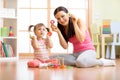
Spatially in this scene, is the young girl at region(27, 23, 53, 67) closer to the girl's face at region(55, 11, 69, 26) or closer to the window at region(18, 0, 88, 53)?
the girl's face at region(55, 11, 69, 26)

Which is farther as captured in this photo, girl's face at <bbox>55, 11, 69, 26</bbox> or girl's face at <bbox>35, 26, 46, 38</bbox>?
girl's face at <bbox>35, 26, 46, 38</bbox>

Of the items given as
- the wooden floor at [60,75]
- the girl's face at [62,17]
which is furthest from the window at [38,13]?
the wooden floor at [60,75]

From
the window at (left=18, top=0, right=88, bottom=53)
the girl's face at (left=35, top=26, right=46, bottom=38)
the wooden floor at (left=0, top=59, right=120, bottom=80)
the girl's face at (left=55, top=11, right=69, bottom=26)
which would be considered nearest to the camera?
the wooden floor at (left=0, top=59, right=120, bottom=80)

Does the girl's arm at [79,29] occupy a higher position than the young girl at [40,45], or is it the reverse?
the girl's arm at [79,29]

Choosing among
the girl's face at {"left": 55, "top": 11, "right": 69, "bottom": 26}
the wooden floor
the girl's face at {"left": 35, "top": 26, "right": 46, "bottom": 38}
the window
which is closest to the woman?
the girl's face at {"left": 55, "top": 11, "right": 69, "bottom": 26}

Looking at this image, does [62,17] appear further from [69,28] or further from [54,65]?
[54,65]

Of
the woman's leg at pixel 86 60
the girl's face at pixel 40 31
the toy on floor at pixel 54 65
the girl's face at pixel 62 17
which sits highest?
the girl's face at pixel 62 17

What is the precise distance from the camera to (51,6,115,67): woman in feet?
7.66

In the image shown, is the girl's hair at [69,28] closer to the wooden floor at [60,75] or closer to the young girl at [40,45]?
the young girl at [40,45]

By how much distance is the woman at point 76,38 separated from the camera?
2.34 m

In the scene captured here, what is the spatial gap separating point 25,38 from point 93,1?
1.47 meters

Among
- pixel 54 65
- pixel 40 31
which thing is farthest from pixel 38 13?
pixel 54 65

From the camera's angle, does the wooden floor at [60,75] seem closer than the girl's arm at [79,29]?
Yes

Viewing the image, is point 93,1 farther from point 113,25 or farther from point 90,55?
point 90,55
